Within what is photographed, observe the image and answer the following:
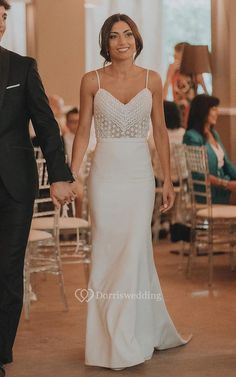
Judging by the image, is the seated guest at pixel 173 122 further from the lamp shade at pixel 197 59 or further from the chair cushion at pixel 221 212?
the chair cushion at pixel 221 212

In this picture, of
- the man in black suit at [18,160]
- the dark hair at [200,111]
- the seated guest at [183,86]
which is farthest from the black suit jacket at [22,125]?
the seated guest at [183,86]

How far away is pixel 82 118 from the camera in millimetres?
5043

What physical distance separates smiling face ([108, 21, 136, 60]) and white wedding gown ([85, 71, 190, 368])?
215 mm

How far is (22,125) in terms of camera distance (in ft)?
14.6

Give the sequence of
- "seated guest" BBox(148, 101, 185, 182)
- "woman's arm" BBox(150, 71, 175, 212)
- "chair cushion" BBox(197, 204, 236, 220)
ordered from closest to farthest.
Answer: "woman's arm" BBox(150, 71, 175, 212) → "chair cushion" BBox(197, 204, 236, 220) → "seated guest" BBox(148, 101, 185, 182)

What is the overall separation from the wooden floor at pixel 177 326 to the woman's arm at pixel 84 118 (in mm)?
1050

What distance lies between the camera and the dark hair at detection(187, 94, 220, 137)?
8102 mm

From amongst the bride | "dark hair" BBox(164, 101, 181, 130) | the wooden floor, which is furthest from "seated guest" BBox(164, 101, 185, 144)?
the bride

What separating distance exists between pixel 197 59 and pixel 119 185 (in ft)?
17.9

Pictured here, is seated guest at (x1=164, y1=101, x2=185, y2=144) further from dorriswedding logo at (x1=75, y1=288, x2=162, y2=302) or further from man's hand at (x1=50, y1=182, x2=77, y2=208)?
man's hand at (x1=50, y1=182, x2=77, y2=208)

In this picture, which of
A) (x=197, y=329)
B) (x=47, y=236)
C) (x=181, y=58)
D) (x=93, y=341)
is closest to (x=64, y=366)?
(x=93, y=341)

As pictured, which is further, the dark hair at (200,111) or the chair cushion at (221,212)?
the dark hair at (200,111)

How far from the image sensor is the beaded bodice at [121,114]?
4969 millimetres

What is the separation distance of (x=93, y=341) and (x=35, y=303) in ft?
6.51
